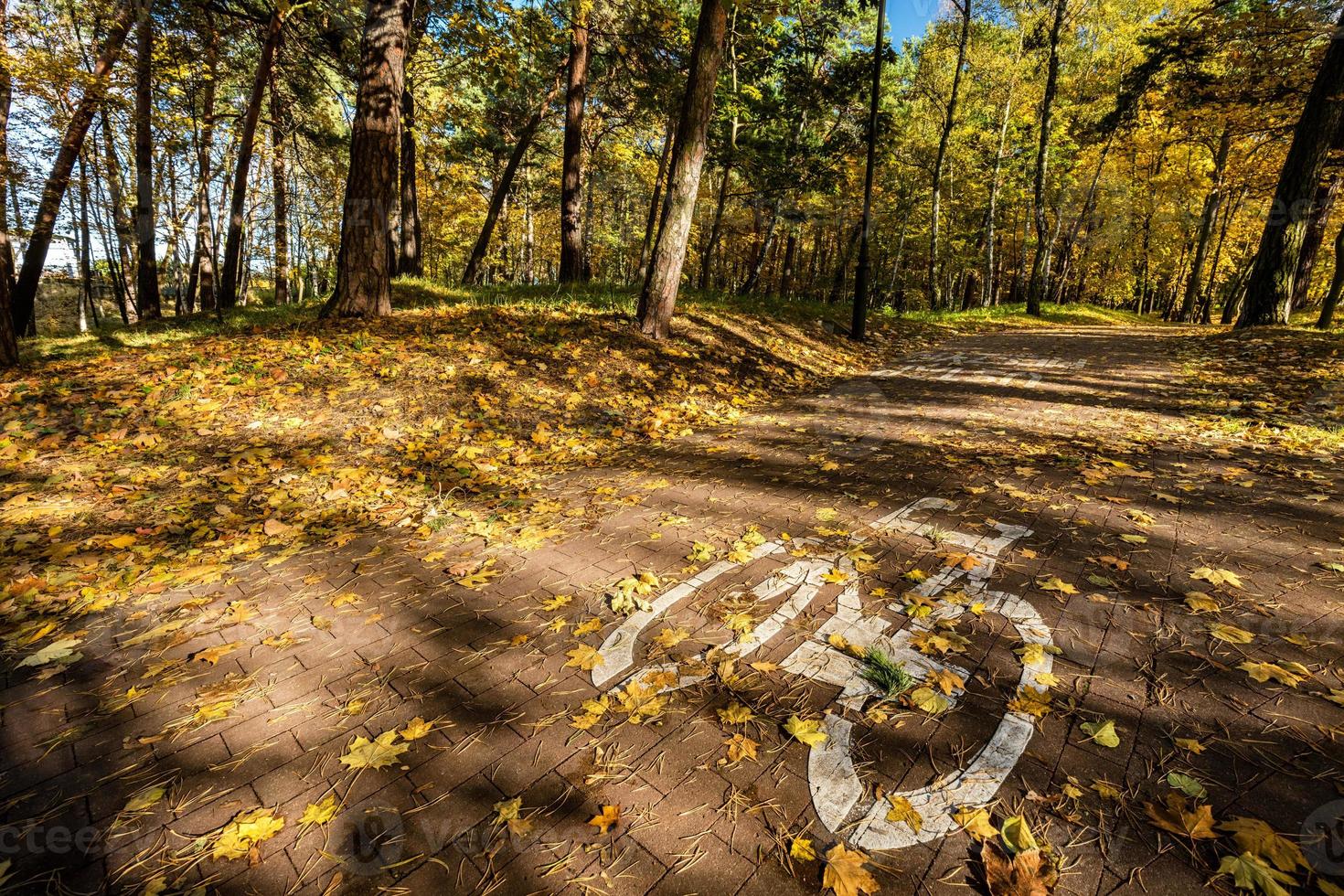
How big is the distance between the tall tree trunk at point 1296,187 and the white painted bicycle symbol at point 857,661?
11.8m

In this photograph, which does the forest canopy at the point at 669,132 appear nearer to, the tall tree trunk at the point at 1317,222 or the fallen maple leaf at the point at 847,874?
the tall tree trunk at the point at 1317,222

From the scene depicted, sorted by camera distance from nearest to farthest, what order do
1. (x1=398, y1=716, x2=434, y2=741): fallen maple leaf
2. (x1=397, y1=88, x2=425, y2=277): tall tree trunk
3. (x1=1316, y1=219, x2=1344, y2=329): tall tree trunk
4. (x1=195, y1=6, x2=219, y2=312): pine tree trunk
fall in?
(x1=398, y1=716, x2=434, y2=741): fallen maple leaf < (x1=1316, y1=219, x2=1344, y2=329): tall tree trunk < (x1=397, y1=88, x2=425, y2=277): tall tree trunk < (x1=195, y1=6, x2=219, y2=312): pine tree trunk

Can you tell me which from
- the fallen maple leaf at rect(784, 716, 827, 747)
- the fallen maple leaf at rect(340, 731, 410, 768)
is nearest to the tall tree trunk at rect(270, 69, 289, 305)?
the fallen maple leaf at rect(340, 731, 410, 768)

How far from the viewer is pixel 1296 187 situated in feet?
31.3

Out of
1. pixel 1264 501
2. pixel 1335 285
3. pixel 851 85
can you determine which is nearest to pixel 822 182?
pixel 851 85

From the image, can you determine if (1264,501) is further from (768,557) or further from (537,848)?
(537,848)

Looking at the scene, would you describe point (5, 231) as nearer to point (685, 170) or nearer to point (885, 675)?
point (685, 170)

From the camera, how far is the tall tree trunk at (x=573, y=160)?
39.4 ft

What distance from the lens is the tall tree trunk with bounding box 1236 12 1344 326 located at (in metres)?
9.16

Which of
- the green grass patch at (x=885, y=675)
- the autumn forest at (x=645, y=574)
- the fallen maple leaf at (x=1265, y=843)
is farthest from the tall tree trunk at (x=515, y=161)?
the fallen maple leaf at (x=1265, y=843)

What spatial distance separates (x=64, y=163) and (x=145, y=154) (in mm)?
3388

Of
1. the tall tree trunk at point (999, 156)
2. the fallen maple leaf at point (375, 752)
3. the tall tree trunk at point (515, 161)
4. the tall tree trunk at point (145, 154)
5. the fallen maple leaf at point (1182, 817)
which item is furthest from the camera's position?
the tall tree trunk at point (999, 156)

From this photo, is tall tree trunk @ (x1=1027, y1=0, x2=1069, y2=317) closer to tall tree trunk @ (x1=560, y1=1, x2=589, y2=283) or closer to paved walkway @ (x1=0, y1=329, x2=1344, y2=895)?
tall tree trunk @ (x1=560, y1=1, x2=589, y2=283)

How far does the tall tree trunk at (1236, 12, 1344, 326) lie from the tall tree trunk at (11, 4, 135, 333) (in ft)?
69.3
